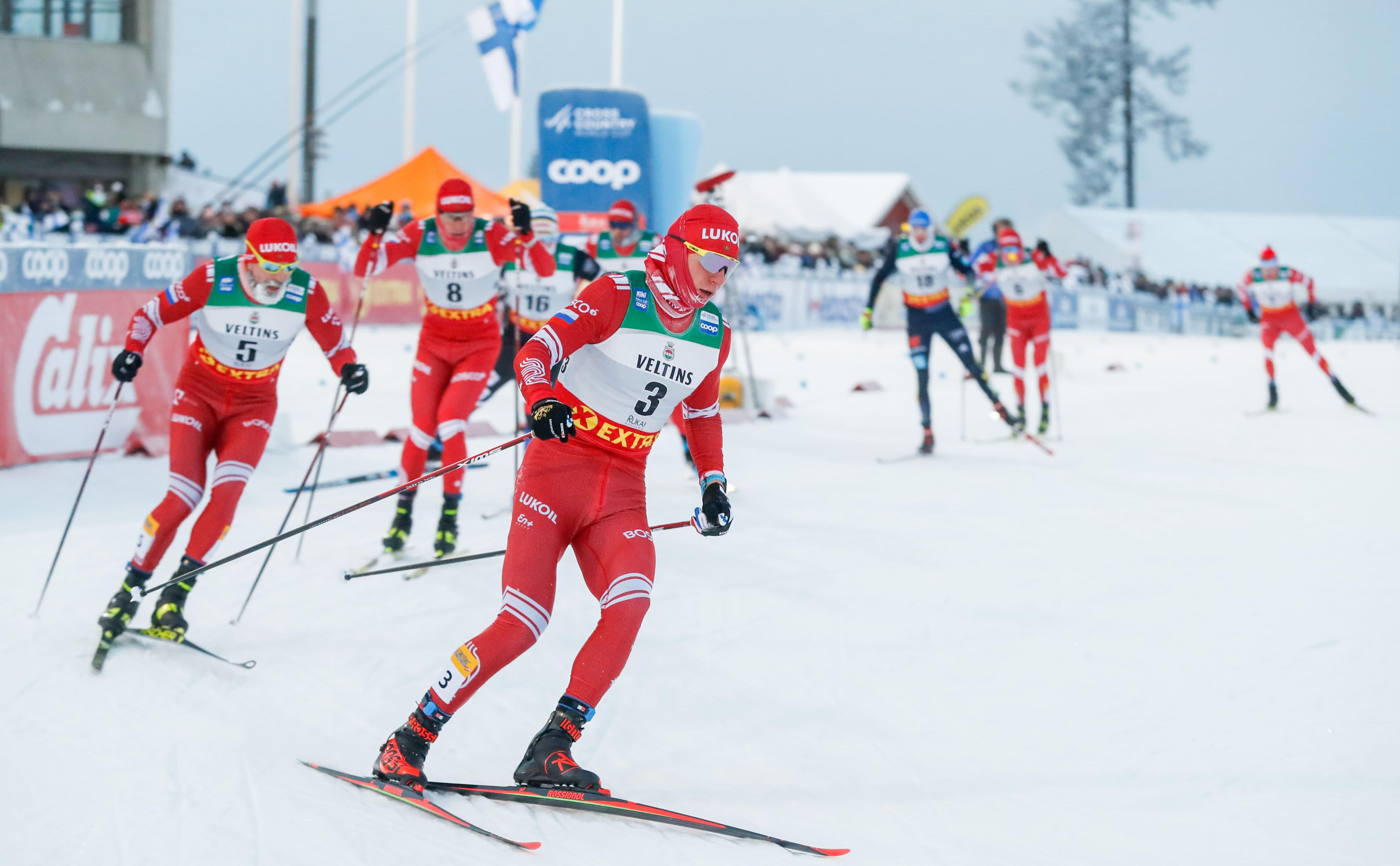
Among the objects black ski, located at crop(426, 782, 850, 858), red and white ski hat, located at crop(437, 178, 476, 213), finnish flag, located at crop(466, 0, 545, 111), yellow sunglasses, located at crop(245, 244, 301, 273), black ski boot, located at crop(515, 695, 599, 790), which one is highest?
finnish flag, located at crop(466, 0, 545, 111)

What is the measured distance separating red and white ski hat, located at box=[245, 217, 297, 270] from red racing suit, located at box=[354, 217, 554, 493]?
179cm

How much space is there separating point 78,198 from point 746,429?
79.7 ft

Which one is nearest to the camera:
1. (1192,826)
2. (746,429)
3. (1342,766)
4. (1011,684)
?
(1192,826)

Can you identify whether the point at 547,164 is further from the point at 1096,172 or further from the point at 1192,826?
the point at 1096,172

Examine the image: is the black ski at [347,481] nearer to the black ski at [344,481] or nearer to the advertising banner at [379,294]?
the black ski at [344,481]

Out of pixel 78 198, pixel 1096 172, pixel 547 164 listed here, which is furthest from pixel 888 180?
pixel 547 164

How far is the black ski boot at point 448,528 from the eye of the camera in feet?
22.1

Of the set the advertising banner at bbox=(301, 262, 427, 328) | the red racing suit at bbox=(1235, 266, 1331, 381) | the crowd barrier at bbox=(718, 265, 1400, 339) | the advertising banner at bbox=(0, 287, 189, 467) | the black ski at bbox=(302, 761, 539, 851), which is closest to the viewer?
the black ski at bbox=(302, 761, 539, 851)

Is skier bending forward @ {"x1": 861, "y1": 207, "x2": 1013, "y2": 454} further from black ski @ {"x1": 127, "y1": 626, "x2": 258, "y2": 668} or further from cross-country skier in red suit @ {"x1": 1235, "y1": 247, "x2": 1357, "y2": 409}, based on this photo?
black ski @ {"x1": 127, "y1": 626, "x2": 258, "y2": 668}

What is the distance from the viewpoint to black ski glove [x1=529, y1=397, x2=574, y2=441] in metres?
3.44

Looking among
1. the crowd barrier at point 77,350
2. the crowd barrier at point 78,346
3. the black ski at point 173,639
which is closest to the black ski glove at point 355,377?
the black ski at point 173,639

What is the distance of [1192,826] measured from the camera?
370 centimetres

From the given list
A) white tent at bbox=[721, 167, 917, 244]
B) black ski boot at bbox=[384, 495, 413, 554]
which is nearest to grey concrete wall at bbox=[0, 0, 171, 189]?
white tent at bbox=[721, 167, 917, 244]

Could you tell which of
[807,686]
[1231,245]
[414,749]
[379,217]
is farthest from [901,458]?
[1231,245]
